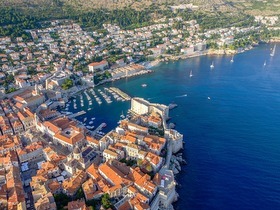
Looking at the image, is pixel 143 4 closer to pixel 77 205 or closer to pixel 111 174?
pixel 111 174

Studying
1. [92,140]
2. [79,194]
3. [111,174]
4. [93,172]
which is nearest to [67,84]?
[92,140]

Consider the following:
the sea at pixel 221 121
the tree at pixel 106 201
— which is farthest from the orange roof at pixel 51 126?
the tree at pixel 106 201

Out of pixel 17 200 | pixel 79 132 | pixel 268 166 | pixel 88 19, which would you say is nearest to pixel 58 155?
pixel 79 132

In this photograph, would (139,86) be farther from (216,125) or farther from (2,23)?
(2,23)

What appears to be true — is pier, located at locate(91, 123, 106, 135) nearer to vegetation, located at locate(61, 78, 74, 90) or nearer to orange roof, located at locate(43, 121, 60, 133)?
orange roof, located at locate(43, 121, 60, 133)

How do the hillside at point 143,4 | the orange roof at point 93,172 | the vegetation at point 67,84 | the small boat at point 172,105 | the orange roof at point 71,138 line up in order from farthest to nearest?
the hillside at point 143,4 → the vegetation at point 67,84 → the small boat at point 172,105 → the orange roof at point 71,138 → the orange roof at point 93,172

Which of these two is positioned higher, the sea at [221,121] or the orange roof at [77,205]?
the orange roof at [77,205]

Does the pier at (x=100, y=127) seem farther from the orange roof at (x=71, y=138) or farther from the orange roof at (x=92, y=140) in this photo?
the orange roof at (x=71, y=138)

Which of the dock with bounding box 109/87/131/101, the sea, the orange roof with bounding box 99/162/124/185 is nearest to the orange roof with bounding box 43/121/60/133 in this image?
the sea

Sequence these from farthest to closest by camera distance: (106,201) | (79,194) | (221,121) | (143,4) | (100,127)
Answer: (143,4), (221,121), (100,127), (79,194), (106,201)
